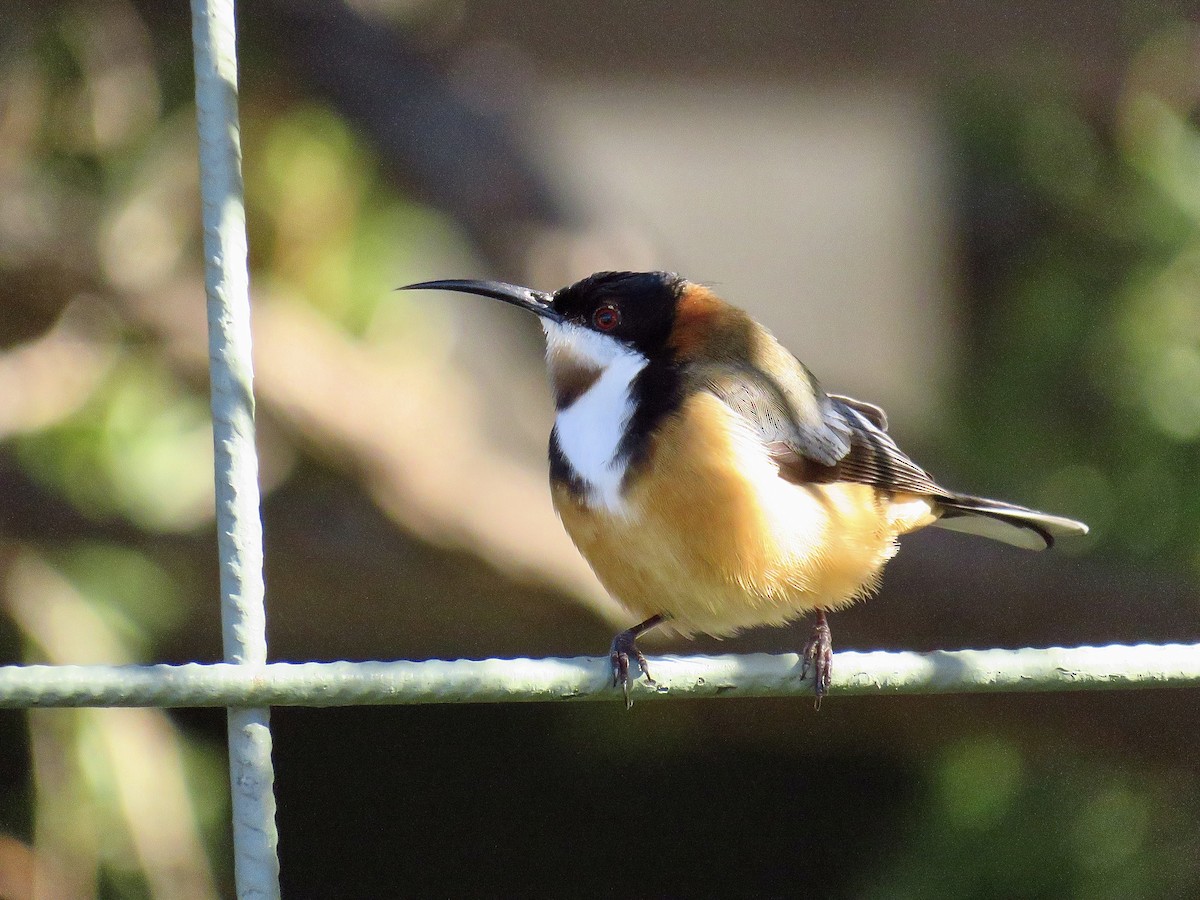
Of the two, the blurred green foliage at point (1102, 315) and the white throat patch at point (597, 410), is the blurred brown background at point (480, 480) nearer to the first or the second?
the blurred green foliage at point (1102, 315)

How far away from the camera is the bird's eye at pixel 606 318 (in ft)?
9.36

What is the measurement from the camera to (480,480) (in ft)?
13.7

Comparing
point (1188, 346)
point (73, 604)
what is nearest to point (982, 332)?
point (1188, 346)

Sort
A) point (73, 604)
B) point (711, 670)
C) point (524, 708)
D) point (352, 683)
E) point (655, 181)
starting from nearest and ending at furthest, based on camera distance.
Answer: point (352, 683) → point (711, 670) → point (73, 604) → point (524, 708) → point (655, 181)

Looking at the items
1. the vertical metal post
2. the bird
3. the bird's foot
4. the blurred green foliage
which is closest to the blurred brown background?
the blurred green foliage

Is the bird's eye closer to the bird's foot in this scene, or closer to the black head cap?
the black head cap

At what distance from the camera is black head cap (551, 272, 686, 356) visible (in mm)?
2852

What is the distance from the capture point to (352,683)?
3.98 feet

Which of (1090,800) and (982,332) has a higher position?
(982,332)

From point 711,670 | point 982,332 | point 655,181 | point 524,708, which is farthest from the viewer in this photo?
point 655,181

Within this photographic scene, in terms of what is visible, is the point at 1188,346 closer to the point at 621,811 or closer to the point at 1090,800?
the point at 1090,800

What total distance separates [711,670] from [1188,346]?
302 cm

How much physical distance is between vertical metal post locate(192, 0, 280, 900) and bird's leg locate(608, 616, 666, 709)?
356mm

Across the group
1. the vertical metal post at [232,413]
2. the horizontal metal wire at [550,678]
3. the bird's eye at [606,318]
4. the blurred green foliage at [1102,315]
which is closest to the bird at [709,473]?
the bird's eye at [606,318]
